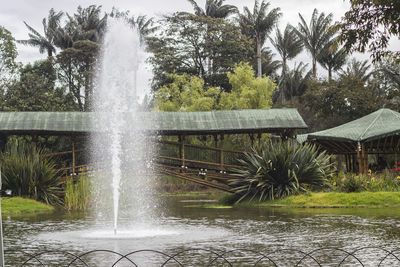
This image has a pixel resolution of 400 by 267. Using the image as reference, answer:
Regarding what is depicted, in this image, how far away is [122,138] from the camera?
84.2 feet

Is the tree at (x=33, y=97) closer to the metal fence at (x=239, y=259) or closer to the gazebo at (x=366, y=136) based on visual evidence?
the gazebo at (x=366, y=136)

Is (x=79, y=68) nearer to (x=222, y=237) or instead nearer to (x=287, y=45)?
(x=287, y=45)

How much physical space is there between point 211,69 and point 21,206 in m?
29.1

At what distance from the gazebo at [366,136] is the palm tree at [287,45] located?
1033 inches

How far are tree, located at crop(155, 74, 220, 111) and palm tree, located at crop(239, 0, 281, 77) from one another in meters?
10.2

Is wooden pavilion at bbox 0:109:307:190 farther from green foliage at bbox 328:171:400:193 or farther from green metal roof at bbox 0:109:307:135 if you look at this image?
green foliage at bbox 328:171:400:193

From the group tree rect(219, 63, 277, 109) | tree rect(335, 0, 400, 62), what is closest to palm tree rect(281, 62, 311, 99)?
tree rect(219, 63, 277, 109)

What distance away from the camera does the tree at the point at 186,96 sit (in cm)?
3953

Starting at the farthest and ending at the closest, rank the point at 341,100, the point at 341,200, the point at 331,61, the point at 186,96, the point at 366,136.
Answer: the point at 331,61 < the point at 341,100 < the point at 186,96 < the point at 366,136 < the point at 341,200

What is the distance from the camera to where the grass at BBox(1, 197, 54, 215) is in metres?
19.9

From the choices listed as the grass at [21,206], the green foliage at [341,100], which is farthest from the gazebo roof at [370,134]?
the grass at [21,206]

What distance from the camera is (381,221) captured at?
15.1 m

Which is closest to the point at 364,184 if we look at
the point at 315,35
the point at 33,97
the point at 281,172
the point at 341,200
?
the point at 341,200

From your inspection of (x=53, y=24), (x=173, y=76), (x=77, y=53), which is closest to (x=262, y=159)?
(x=173, y=76)
